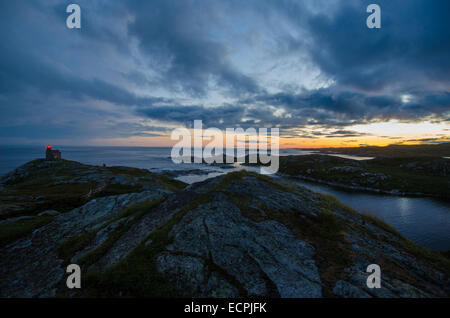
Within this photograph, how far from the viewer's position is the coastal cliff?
28.2 feet

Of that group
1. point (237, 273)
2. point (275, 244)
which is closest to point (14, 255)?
point (237, 273)

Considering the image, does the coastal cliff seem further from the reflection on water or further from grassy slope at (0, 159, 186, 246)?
the reflection on water

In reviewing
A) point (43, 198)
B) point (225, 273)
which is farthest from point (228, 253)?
point (43, 198)

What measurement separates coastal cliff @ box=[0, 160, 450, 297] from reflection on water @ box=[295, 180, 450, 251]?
2385 centimetres

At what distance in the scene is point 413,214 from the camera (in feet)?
201

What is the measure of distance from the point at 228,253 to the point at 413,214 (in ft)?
274

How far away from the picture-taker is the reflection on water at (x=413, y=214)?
4446 cm

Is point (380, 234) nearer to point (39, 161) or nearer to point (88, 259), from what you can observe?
point (88, 259)

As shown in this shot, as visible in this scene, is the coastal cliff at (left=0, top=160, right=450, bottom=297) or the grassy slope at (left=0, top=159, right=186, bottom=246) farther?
the grassy slope at (left=0, top=159, right=186, bottom=246)

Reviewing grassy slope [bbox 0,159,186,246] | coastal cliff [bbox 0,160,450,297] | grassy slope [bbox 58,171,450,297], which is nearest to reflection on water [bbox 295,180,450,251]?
grassy slope [bbox 58,171,450,297]

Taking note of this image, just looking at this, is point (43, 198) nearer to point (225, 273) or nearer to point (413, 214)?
point (225, 273)

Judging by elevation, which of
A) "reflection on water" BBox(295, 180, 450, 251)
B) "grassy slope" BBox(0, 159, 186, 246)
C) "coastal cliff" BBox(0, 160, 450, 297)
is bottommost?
"reflection on water" BBox(295, 180, 450, 251)

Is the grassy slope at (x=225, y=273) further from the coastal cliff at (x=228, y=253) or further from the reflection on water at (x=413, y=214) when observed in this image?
the reflection on water at (x=413, y=214)

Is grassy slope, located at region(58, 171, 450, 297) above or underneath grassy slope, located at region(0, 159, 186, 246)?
above
